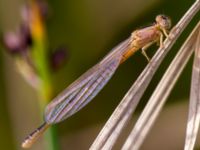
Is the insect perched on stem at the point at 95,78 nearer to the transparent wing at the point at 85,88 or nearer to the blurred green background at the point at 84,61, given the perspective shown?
the transparent wing at the point at 85,88

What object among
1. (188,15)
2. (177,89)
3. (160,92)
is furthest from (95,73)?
(177,89)

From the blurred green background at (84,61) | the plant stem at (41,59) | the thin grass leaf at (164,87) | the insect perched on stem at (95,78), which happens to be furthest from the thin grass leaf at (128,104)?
the blurred green background at (84,61)

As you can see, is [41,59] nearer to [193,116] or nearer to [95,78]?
[95,78]

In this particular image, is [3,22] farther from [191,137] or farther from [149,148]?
[191,137]

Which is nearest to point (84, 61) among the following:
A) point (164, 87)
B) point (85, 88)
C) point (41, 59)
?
point (41, 59)

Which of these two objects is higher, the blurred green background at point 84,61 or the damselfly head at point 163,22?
the damselfly head at point 163,22

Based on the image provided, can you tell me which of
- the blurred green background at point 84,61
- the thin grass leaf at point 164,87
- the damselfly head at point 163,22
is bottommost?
the blurred green background at point 84,61
